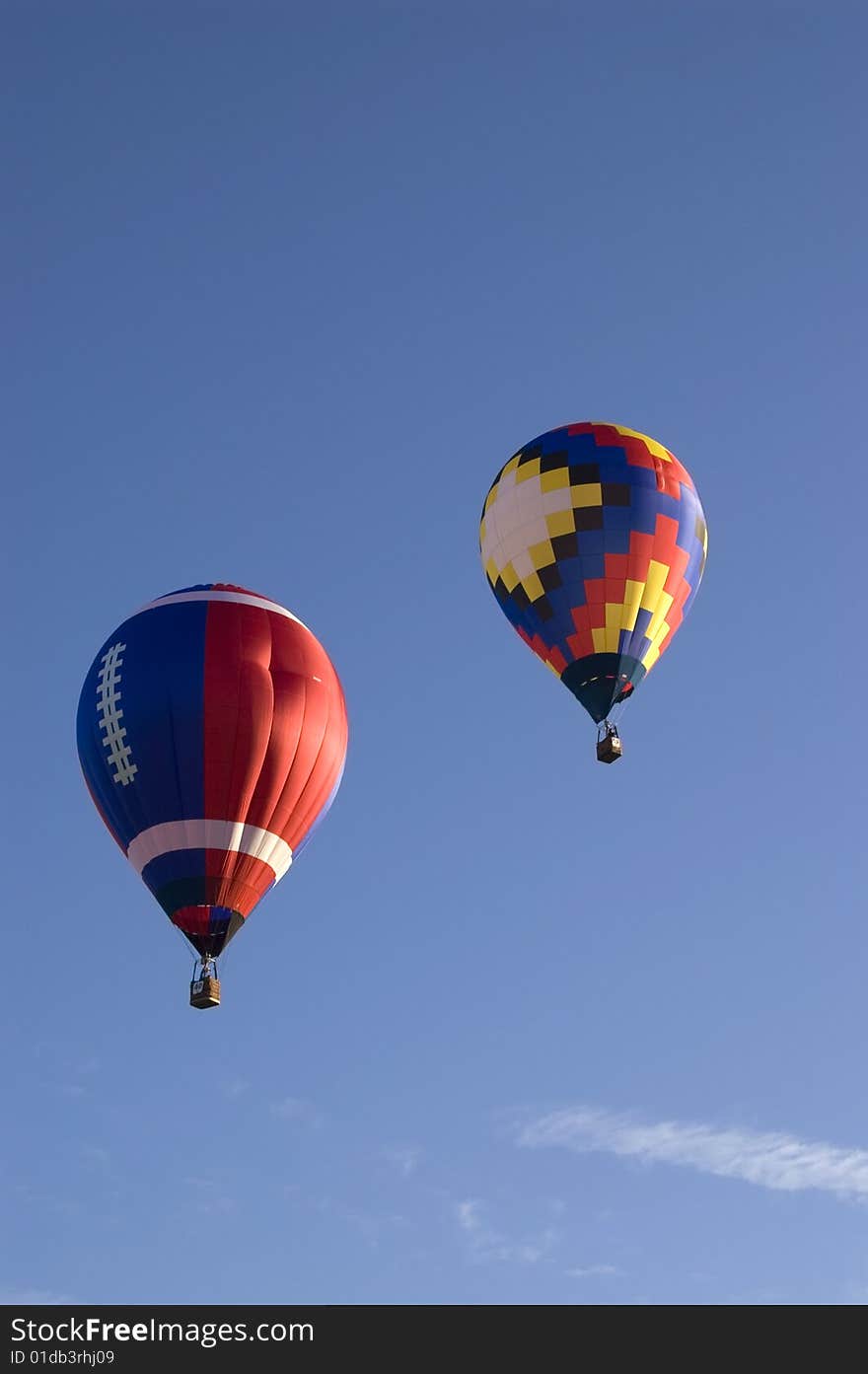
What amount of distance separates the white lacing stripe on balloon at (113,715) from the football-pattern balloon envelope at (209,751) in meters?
0.02

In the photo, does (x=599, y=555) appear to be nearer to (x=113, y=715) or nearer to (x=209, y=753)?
(x=209, y=753)

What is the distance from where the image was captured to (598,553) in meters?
32.9

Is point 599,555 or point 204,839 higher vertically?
point 599,555

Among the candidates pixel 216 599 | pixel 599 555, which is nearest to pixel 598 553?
pixel 599 555

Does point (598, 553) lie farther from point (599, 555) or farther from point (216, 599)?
point (216, 599)

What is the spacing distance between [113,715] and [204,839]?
2528mm

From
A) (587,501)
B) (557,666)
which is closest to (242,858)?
(557,666)

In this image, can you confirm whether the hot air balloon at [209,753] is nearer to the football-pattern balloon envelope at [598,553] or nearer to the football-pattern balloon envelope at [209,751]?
the football-pattern balloon envelope at [209,751]

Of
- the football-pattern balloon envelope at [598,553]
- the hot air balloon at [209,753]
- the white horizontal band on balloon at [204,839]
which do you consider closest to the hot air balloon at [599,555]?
the football-pattern balloon envelope at [598,553]

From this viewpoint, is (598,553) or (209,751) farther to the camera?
(598,553)

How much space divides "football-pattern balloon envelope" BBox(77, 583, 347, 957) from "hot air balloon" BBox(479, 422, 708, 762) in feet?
13.7

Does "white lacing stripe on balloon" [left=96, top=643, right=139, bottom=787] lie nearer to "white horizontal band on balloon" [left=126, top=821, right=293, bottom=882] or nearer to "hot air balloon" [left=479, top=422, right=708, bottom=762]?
"white horizontal band on balloon" [left=126, top=821, right=293, bottom=882]

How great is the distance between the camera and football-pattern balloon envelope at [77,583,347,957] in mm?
29391

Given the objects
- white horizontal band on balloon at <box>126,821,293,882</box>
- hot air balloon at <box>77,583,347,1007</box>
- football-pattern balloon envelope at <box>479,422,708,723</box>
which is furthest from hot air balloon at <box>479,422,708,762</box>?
white horizontal band on balloon at <box>126,821,293,882</box>
